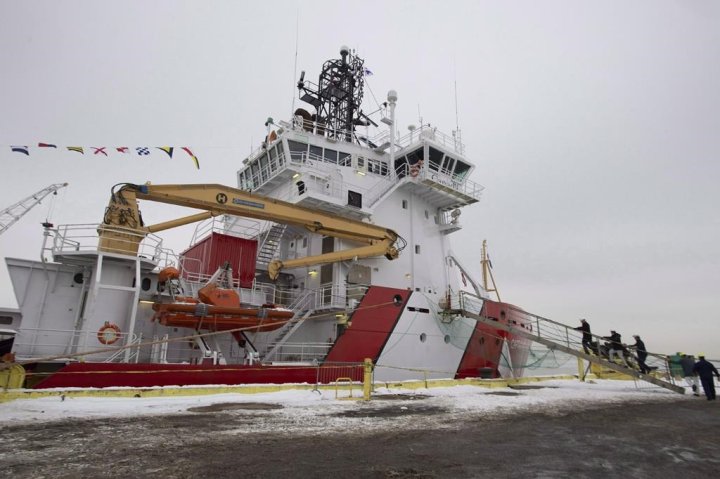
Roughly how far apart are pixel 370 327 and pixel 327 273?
9.79 ft

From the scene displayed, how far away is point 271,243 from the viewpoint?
51.3 feet

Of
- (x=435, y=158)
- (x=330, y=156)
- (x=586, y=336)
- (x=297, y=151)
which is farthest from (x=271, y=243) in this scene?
(x=586, y=336)

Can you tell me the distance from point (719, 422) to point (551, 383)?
7475 millimetres

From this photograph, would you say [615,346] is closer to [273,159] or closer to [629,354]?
[629,354]

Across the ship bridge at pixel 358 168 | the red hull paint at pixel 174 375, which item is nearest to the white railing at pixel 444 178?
the ship bridge at pixel 358 168

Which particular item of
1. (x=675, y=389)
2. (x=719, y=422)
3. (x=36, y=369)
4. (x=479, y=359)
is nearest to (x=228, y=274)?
(x=36, y=369)

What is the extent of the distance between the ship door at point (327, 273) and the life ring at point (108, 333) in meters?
5.82

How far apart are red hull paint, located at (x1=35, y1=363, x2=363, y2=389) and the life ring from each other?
1400 mm

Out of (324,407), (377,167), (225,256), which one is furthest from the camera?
(377,167)

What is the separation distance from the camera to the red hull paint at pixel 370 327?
39.3 feet

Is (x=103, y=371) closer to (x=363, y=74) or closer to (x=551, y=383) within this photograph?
(x=551, y=383)

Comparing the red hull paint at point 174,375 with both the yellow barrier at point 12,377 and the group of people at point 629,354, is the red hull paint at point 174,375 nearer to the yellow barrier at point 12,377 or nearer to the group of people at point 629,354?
the yellow barrier at point 12,377

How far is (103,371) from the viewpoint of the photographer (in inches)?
328

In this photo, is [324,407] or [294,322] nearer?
[324,407]
